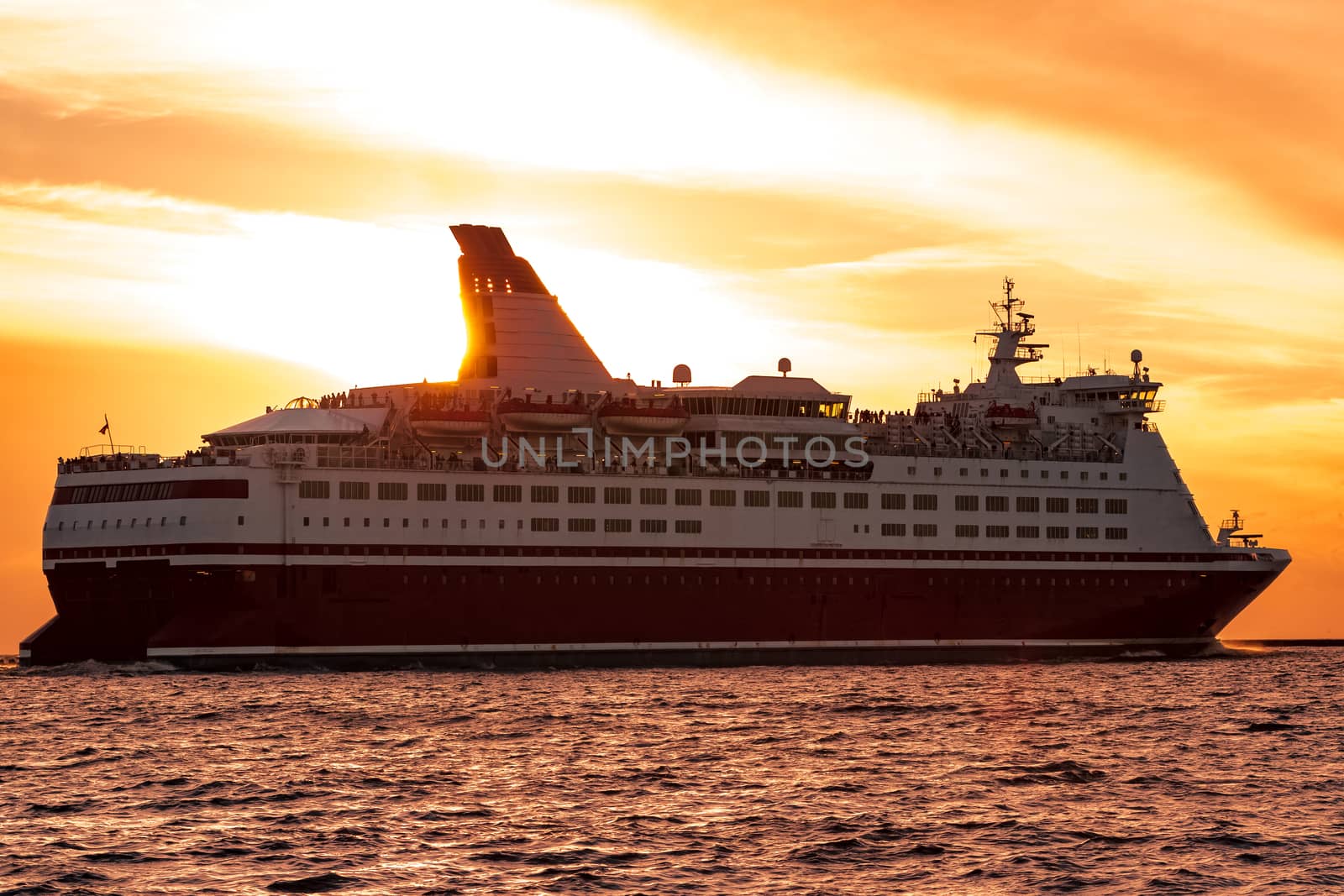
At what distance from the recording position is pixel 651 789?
36719 millimetres

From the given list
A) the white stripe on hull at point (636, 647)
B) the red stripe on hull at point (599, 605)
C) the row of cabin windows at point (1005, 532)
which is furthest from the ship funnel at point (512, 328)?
the row of cabin windows at point (1005, 532)

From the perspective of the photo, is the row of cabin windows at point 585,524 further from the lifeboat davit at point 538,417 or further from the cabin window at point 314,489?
the lifeboat davit at point 538,417

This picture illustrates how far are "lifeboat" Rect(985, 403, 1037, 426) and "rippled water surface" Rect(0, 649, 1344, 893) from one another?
26265mm

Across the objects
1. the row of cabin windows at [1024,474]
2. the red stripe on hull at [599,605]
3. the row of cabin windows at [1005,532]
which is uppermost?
the row of cabin windows at [1024,474]

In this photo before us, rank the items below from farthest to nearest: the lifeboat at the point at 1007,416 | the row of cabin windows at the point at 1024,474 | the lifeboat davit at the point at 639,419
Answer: the lifeboat at the point at 1007,416, the row of cabin windows at the point at 1024,474, the lifeboat davit at the point at 639,419

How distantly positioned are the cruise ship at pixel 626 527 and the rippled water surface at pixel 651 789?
21.2 feet

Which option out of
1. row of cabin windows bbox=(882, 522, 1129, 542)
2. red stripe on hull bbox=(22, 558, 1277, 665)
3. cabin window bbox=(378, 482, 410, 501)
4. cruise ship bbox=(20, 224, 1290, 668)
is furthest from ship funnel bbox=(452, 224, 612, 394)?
row of cabin windows bbox=(882, 522, 1129, 542)

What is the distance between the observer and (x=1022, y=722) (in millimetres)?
50812

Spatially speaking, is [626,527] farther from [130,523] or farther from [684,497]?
[130,523]

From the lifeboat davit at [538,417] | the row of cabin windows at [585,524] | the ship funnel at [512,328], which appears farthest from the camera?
the ship funnel at [512,328]

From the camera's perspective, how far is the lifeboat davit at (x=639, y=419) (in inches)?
2972

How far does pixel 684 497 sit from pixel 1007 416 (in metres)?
20.3

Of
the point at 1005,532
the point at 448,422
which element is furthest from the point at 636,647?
the point at 1005,532

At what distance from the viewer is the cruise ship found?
6631 centimetres
